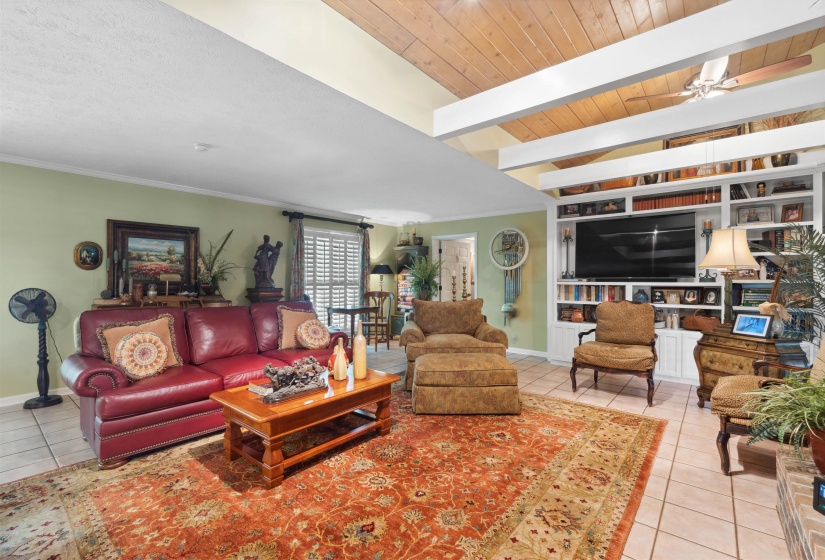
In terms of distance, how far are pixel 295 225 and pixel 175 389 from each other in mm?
3635

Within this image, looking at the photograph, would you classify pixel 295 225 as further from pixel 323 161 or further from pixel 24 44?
pixel 24 44

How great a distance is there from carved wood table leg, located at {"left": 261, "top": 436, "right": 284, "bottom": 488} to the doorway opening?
4.98 m

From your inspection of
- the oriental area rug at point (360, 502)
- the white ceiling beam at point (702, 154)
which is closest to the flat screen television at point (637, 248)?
the white ceiling beam at point (702, 154)

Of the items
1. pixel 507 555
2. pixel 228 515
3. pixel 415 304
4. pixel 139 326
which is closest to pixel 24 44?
pixel 139 326

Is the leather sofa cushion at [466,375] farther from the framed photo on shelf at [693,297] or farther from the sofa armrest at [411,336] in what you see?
the framed photo on shelf at [693,297]

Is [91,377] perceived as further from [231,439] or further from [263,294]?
[263,294]

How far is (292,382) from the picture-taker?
8.20ft

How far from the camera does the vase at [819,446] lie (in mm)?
1512

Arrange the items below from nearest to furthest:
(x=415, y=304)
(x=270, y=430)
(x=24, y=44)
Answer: (x=24, y=44)
(x=270, y=430)
(x=415, y=304)

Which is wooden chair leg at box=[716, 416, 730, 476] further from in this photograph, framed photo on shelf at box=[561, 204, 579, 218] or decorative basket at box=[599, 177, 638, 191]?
framed photo on shelf at box=[561, 204, 579, 218]

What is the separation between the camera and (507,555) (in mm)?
1641

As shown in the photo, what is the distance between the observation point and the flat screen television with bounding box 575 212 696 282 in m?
4.54

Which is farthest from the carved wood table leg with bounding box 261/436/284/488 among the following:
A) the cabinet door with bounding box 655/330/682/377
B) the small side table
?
the cabinet door with bounding box 655/330/682/377

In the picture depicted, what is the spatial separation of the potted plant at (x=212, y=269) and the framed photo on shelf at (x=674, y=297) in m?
5.85
